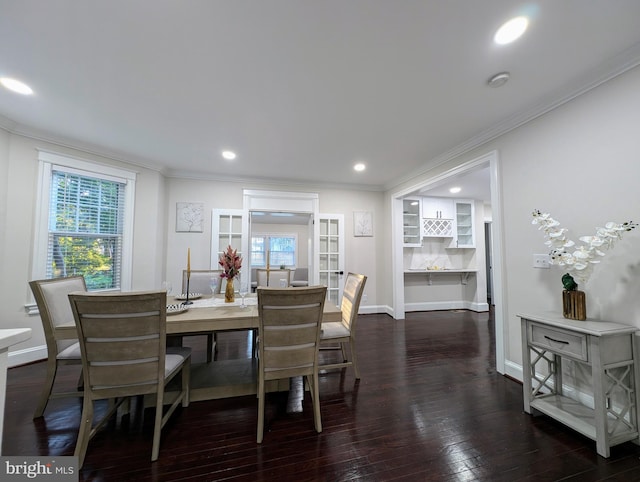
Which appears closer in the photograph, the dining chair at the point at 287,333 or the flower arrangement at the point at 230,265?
the dining chair at the point at 287,333

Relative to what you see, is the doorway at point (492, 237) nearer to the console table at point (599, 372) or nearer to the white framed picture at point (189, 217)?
the console table at point (599, 372)

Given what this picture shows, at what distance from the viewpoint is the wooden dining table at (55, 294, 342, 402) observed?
1.83 meters

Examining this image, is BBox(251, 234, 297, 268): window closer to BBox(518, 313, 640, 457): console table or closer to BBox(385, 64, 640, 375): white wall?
BBox(385, 64, 640, 375): white wall

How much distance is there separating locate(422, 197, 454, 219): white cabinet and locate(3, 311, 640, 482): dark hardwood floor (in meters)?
3.49

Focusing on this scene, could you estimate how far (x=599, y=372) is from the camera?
1.60m

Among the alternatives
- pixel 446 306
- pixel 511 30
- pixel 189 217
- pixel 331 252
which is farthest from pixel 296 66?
pixel 446 306

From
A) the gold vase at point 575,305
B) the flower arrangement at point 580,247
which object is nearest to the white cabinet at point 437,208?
the flower arrangement at point 580,247

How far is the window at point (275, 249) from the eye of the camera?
9120mm

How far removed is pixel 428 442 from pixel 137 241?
417 cm

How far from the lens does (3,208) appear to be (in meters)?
2.73

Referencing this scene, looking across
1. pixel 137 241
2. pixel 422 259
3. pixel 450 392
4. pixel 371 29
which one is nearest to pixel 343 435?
pixel 450 392

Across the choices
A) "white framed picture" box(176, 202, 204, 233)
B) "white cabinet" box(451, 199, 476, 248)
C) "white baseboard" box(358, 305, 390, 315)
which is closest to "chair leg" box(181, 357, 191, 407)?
"white framed picture" box(176, 202, 204, 233)

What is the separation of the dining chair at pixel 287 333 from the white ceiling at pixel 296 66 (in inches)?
63.2

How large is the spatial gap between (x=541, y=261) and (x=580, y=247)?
0.41 m
